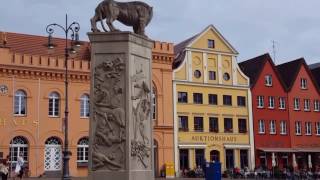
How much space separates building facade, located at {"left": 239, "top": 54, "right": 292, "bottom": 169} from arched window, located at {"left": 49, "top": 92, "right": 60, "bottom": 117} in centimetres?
2091

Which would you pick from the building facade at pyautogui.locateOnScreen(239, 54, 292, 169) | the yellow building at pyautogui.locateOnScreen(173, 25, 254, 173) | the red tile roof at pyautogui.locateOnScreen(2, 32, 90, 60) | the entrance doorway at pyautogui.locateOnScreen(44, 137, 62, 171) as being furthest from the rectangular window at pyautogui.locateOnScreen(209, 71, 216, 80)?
the entrance doorway at pyautogui.locateOnScreen(44, 137, 62, 171)

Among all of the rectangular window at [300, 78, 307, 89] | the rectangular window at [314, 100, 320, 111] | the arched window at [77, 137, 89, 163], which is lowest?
the arched window at [77, 137, 89, 163]

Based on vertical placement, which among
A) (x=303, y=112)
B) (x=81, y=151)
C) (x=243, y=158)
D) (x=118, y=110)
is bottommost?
(x=243, y=158)

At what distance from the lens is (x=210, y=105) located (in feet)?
170

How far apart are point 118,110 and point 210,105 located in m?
39.4

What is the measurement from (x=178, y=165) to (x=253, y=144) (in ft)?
31.4

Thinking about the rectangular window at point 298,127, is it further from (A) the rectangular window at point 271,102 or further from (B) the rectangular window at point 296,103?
(A) the rectangular window at point 271,102

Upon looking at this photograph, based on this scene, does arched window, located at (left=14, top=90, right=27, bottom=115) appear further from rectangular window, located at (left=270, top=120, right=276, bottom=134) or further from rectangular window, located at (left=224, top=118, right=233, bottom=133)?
rectangular window, located at (left=270, top=120, right=276, bottom=134)

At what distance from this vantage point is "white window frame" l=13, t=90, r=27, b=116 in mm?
42469

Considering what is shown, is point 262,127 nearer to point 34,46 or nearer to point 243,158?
point 243,158

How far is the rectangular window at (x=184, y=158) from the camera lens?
49.1 m

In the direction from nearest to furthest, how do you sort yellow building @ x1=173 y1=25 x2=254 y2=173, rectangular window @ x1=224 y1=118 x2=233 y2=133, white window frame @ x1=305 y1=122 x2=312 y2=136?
yellow building @ x1=173 y1=25 x2=254 y2=173, rectangular window @ x1=224 y1=118 x2=233 y2=133, white window frame @ x1=305 y1=122 x2=312 y2=136

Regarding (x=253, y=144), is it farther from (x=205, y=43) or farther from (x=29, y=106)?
(x=29, y=106)

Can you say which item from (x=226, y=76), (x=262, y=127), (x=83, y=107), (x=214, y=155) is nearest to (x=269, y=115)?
(x=262, y=127)
